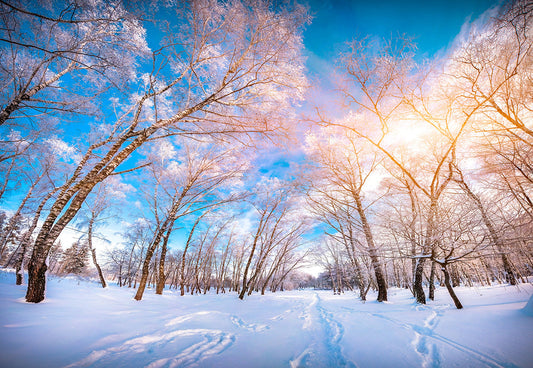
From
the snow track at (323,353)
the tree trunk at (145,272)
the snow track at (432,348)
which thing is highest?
the tree trunk at (145,272)

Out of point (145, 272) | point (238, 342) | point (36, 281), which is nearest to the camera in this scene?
point (238, 342)

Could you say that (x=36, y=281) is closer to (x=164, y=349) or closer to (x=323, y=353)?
(x=164, y=349)

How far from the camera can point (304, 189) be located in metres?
9.20

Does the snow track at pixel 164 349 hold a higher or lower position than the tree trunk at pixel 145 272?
lower

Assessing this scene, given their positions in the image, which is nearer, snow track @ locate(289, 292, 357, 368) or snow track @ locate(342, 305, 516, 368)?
snow track @ locate(342, 305, 516, 368)

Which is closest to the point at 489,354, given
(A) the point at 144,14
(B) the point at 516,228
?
(B) the point at 516,228

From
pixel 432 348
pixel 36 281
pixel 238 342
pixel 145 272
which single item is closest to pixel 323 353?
pixel 238 342

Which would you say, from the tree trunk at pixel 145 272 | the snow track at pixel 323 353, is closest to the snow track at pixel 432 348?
the snow track at pixel 323 353

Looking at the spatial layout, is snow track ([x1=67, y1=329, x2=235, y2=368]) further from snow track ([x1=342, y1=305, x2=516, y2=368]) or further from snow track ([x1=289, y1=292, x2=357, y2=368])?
snow track ([x1=342, y1=305, x2=516, y2=368])

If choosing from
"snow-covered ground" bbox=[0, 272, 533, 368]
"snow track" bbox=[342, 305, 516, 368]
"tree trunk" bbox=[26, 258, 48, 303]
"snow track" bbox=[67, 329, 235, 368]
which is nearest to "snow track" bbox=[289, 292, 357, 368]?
"snow-covered ground" bbox=[0, 272, 533, 368]

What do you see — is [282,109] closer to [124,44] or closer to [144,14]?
[144,14]

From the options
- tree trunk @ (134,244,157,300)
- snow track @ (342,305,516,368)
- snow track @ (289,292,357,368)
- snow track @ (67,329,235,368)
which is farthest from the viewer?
tree trunk @ (134,244,157,300)

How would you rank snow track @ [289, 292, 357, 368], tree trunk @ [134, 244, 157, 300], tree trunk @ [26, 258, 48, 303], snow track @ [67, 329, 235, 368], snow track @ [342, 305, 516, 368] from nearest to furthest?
snow track @ [67, 329, 235, 368]
snow track @ [342, 305, 516, 368]
snow track @ [289, 292, 357, 368]
tree trunk @ [26, 258, 48, 303]
tree trunk @ [134, 244, 157, 300]

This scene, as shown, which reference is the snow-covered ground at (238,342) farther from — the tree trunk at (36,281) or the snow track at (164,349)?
the tree trunk at (36,281)
